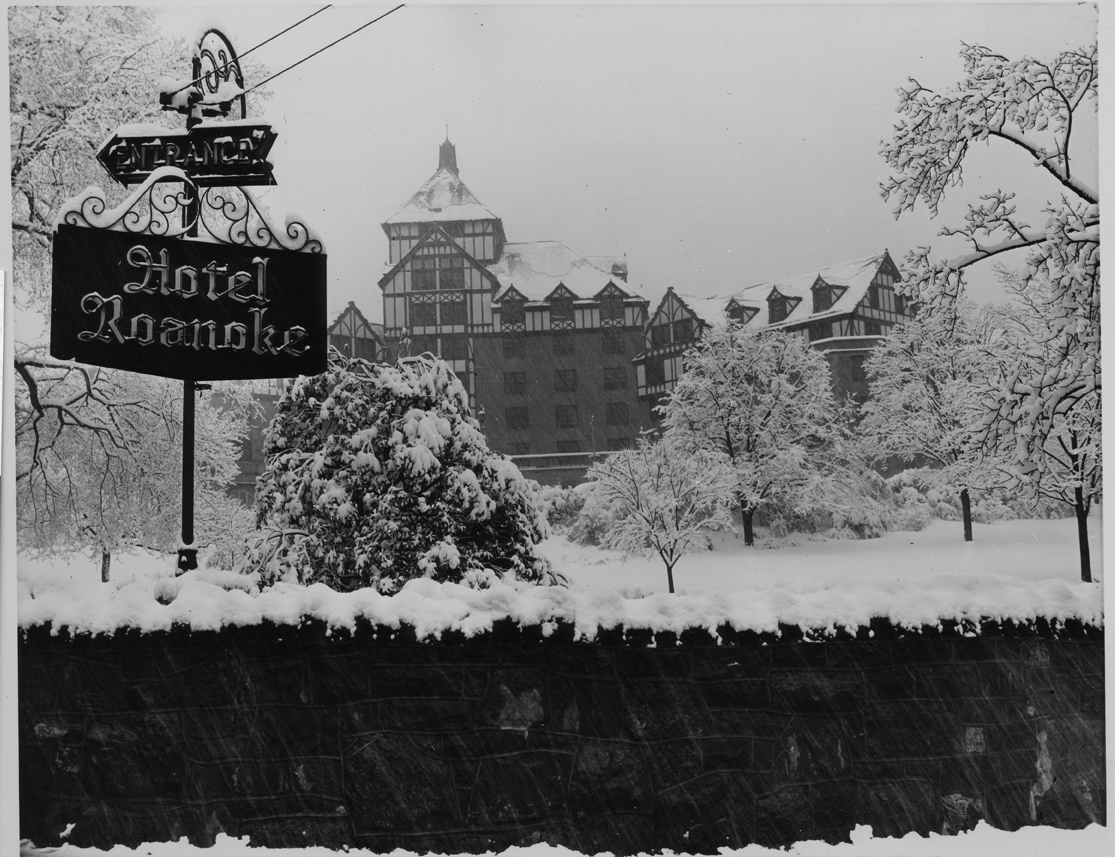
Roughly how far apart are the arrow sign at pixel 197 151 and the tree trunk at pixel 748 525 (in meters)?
2.83

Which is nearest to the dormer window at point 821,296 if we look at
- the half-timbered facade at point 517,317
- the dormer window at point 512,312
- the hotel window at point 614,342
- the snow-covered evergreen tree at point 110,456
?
the half-timbered facade at point 517,317

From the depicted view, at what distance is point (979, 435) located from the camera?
4043mm

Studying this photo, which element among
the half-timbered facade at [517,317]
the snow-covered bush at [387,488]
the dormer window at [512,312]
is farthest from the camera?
the dormer window at [512,312]

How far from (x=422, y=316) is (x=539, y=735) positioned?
6.70 ft

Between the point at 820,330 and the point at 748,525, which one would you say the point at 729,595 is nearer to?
the point at 748,525

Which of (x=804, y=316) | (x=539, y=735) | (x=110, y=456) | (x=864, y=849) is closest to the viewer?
(x=539, y=735)

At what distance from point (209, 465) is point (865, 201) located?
137 inches

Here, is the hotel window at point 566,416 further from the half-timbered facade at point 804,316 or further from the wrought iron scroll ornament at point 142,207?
the wrought iron scroll ornament at point 142,207

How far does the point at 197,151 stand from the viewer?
3939 millimetres

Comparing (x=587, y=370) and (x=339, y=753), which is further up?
(x=587, y=370)

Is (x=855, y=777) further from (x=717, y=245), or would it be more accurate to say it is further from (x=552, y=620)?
(x=717, y=245)

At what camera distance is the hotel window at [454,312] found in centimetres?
414

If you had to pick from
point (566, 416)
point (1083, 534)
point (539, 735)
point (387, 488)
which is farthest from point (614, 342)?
point (1083, 534)

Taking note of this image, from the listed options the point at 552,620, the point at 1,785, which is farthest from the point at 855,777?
the point at 1,785
